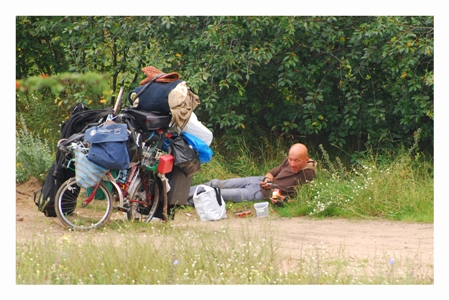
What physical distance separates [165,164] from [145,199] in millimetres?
531

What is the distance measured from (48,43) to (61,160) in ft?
20.4

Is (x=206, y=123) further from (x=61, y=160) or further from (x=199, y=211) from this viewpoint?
(x=61, y=160)

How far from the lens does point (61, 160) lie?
8.42 meters

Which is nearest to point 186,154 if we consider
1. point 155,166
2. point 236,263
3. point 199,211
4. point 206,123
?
point 155,166

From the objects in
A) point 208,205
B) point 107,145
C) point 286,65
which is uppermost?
point 286,65

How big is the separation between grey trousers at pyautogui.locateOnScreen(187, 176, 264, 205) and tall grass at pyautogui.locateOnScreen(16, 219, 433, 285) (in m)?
3.81

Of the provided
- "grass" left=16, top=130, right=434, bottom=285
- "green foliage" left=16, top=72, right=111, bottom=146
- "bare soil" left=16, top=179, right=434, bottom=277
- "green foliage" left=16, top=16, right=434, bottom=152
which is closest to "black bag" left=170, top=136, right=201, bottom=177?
"bare soil" left=16, top=179, right=434, bottom=277

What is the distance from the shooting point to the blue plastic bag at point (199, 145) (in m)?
8.95

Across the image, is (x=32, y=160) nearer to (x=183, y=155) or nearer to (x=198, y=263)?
(x=183, y=155)

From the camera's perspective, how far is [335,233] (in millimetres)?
8453

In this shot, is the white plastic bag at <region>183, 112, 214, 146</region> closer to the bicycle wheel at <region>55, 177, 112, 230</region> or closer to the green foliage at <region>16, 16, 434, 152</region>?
the bicycle wheel at <region>55, 177, 112, 230</region>

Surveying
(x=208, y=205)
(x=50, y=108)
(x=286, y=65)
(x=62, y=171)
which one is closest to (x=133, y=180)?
(x=62, y=171)

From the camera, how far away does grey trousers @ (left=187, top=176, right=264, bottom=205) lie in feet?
34.9

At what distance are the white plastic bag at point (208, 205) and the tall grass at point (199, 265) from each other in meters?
2.92
